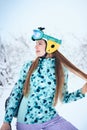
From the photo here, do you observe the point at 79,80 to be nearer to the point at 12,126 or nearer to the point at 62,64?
the point at 62,64

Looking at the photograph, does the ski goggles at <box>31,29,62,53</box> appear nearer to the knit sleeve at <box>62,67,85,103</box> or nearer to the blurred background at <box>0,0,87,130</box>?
the blurred background at <box>0,0,87,130</box>

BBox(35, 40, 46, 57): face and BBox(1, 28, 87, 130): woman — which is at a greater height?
BBox(35, 40, 46, 57): face

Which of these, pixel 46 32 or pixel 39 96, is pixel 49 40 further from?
pixel 39 96

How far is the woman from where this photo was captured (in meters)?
1.80

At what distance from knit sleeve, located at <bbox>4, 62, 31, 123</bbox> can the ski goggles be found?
172 millimetres

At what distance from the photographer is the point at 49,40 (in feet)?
6.06

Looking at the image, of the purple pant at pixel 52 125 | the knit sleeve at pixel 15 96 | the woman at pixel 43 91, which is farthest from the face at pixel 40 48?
the purple pant at pixel 52 125

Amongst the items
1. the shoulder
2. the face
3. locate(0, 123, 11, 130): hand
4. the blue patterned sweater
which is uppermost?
the face

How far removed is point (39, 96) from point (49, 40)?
0.34 m

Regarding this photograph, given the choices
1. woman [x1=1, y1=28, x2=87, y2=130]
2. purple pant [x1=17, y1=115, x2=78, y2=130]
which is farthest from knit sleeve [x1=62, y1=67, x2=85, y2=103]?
purple pant [x1=17, y1=115, x2=78, y2=130]

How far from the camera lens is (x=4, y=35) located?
1902mm

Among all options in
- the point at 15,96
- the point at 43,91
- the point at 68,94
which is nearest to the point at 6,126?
the point at 15,96

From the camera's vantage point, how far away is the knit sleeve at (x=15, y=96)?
1.83 m

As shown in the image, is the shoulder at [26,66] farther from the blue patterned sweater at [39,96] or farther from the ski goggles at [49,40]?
the ski goggles at [49,40]
